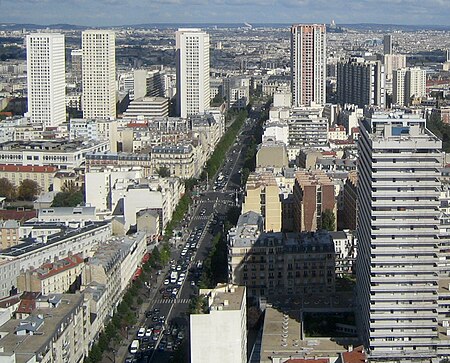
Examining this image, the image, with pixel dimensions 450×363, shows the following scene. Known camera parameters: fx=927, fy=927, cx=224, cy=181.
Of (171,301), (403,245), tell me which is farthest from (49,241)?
(403,245)

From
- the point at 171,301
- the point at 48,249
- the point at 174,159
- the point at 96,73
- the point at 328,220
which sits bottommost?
the point at 171,301

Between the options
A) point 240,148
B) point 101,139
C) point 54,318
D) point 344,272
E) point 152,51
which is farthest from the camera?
point 152,51

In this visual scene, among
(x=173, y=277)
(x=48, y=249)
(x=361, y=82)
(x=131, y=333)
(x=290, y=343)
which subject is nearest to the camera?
(x=290, y=343)

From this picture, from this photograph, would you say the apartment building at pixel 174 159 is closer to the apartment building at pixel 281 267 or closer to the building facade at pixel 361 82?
the apartment building at pixel 281 267

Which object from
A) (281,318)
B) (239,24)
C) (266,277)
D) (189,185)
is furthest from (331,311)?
(239,24)

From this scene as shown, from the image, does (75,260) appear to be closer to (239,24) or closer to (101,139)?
(101,139)

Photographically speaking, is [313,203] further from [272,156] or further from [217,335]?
[217,335]
